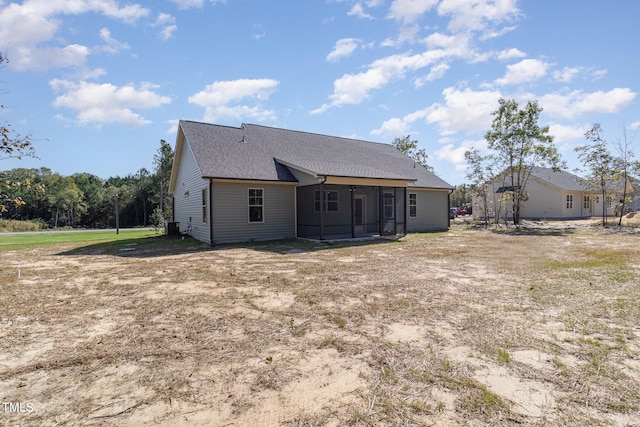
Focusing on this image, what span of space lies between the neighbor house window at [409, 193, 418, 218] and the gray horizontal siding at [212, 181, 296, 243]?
26.0 feet

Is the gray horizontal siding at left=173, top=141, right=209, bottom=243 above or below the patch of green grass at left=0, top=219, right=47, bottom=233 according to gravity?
above

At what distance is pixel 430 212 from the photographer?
2061cm

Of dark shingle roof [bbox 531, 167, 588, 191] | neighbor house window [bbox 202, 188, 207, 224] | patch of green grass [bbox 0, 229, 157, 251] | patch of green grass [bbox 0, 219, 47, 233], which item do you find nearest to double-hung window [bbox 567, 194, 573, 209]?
dark shingle roof [bbox 531, 167, 588, 191]

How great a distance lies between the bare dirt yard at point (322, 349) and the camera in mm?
2516

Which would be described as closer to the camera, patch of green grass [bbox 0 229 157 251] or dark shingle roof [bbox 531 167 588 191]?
patch of green grass [bbox 0 229 157 251]

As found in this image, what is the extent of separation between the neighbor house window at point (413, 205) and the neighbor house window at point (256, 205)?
9367mm

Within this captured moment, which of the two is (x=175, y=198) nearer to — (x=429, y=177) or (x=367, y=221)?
(x=367, y=221)

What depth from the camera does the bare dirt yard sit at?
252 cm

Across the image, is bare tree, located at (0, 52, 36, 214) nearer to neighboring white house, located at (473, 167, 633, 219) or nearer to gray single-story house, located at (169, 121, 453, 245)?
gray single-story house, located at (169, 121, 453, 245)

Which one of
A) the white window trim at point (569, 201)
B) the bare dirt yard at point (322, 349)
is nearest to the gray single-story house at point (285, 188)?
the bare dirt yard at point (322, 349)

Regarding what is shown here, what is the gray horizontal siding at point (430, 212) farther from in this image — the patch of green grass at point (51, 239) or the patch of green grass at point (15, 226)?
the patch of green grass at point (15, 226)

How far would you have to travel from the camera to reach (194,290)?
20.2 feet

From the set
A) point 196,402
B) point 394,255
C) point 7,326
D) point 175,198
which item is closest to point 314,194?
point 394,255

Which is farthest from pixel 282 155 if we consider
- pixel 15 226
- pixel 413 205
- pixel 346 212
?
pixel 15 226
